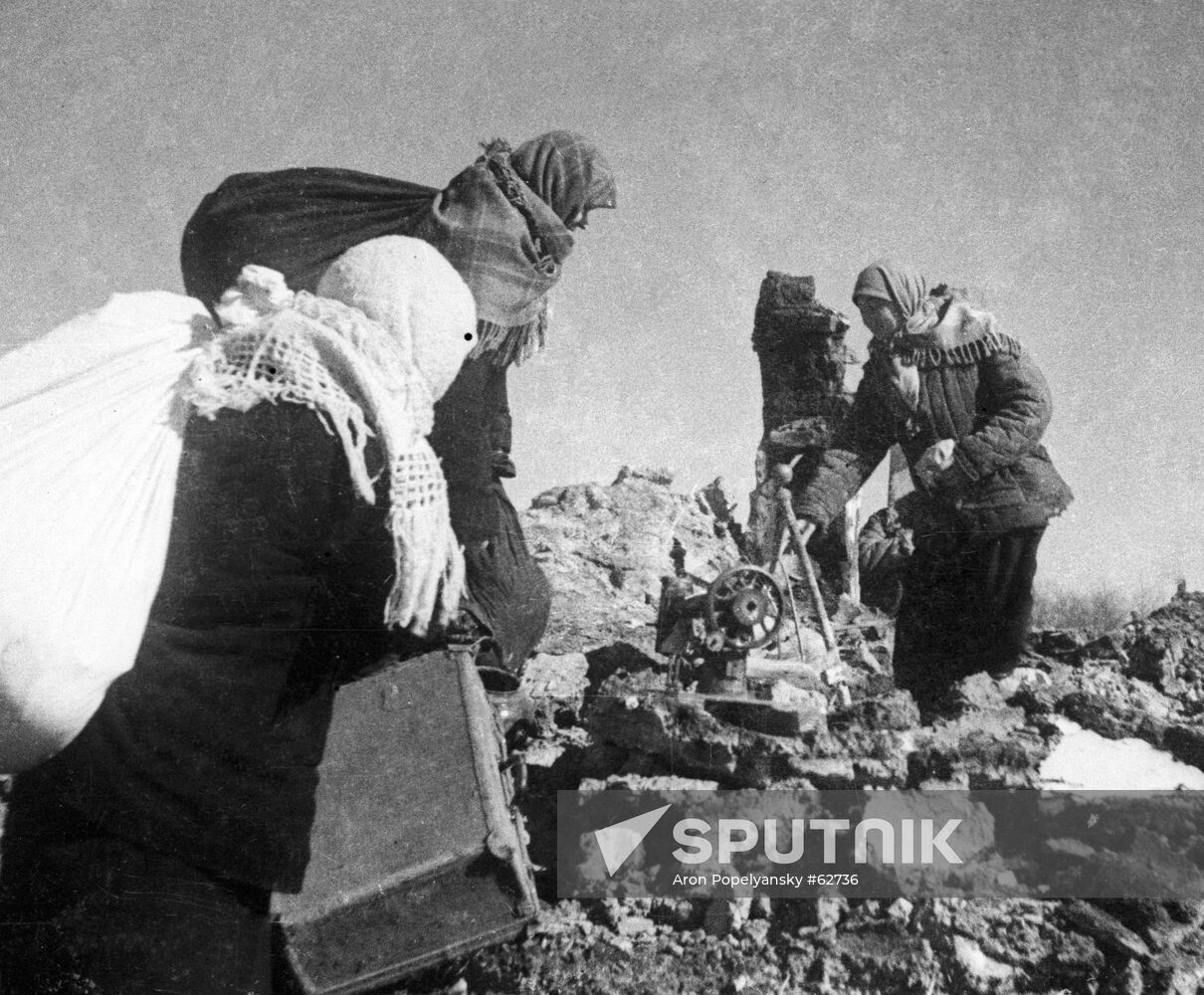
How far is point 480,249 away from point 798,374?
5.63 ft

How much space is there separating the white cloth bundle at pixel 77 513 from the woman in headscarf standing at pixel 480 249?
73 centimetres

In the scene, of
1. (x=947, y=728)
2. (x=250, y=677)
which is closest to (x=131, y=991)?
(x=250, y=677)

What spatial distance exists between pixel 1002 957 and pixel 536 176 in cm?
222

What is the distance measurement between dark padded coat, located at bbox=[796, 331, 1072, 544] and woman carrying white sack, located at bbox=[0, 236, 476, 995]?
1891 millimetres

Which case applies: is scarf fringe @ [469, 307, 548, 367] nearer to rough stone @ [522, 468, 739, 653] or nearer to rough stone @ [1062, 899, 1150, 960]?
rough stone @ [522, 468, 739, 653]

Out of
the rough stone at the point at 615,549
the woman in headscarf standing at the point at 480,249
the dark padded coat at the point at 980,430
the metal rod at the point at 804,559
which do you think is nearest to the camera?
the woman in headscarf standing at the point at 480,249

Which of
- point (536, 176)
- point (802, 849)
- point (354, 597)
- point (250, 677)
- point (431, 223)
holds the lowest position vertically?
point (802, 849)

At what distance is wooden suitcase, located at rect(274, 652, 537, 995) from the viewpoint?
136 cm

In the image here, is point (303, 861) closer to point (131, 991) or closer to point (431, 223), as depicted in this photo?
point (131, 991)

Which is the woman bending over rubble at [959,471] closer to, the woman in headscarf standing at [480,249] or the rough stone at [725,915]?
the rough stone at [725,915]

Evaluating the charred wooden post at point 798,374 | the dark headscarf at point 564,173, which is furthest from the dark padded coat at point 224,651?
the charred wooden post at point 798,374

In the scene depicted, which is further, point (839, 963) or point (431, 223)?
point (431, 223)

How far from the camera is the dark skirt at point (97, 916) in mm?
918

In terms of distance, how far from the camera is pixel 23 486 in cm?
80
